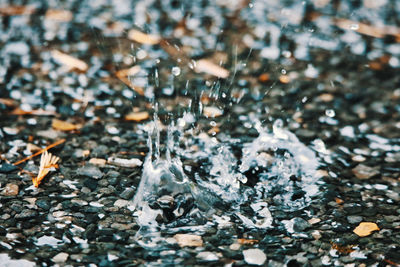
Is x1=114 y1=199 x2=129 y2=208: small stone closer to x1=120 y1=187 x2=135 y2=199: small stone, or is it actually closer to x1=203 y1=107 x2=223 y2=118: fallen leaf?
x1=120 y1=187 x2=135 y2=199: small stone

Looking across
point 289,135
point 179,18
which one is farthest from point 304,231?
point 179,18

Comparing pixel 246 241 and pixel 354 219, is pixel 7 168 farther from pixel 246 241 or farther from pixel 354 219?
pixel 354 219

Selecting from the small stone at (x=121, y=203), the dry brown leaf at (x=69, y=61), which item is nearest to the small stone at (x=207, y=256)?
the small stone at (x=121, y=203)

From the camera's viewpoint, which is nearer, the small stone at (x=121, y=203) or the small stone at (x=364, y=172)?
the small stone at (x=121, y=203)

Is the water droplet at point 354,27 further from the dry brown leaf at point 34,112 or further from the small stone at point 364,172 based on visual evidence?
the dry brown leaf at point 34,112

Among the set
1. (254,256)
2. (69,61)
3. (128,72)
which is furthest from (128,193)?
(69,61)

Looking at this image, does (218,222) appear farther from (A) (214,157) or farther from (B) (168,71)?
(B) (168,71)

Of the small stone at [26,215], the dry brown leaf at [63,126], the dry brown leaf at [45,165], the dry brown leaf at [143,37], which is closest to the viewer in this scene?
the small stone at [26,215]
